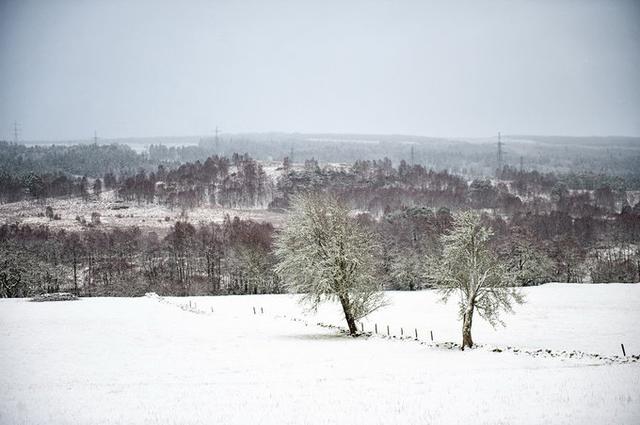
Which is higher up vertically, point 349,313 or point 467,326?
point 467,326

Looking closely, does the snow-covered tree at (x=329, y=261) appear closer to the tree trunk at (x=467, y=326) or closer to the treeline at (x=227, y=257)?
the tree trunk at (x=467, y=326)

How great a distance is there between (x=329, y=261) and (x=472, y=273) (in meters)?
12.7

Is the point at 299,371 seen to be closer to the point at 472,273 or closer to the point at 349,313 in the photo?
the point at 472,273

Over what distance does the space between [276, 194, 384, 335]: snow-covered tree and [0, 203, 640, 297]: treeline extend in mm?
36437

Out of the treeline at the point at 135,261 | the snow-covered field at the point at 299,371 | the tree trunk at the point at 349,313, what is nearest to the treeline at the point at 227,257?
the treeline at the point at 135,261

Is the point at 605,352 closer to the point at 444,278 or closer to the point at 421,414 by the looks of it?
the point at 444,278

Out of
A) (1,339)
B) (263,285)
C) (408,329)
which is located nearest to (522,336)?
(408,329)

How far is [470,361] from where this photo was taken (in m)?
40.8

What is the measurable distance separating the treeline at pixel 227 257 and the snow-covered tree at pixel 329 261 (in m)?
36.4

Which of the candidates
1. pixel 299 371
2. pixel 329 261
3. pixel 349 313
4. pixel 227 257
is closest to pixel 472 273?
pixel 329 261

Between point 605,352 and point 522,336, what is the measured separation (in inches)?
449

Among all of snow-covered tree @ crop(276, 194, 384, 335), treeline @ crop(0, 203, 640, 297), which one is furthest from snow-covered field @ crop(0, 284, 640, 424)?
treeline @ crop(0, 203, 640, 297)

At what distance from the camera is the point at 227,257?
14175 cm

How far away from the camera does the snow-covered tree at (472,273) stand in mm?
45688
